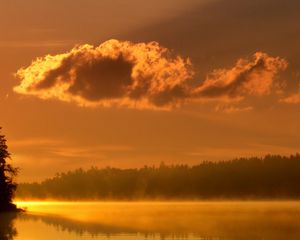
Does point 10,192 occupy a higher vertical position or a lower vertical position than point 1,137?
lower

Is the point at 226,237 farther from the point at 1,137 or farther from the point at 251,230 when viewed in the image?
the point at 1,137

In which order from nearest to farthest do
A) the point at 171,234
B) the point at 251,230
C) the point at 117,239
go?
the point at 117,239 < the point at 171,234 < the point at 251,230

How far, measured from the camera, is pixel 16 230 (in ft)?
205

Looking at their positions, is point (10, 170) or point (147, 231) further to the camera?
point (10, 170)

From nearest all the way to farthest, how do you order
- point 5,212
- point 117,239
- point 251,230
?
1. point 117,239
2. point 251,230
3. point 5,212

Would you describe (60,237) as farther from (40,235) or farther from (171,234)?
(171,234)

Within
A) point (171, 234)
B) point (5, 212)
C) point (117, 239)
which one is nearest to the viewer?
point (117, 239)

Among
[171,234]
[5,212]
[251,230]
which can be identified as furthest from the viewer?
[5,212]

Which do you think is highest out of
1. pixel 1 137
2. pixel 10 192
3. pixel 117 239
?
pixel 1 137

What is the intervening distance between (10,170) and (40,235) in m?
50.5

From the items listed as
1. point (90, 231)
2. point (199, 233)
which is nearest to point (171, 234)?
point (199, 233)

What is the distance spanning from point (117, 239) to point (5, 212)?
52.7 meters

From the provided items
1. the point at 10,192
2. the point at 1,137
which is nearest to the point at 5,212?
the point at 10,192

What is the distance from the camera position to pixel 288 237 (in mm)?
56469
